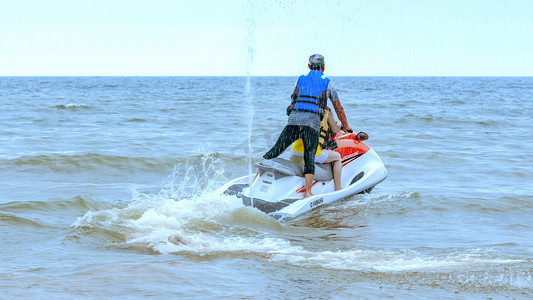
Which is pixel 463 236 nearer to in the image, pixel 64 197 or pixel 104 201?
pixel 104 201

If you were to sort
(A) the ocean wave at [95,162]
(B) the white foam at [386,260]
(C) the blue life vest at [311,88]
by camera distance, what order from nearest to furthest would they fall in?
(B) the white foam at [386,260], (C) the blue life vest at [311,88], (A) the ocean wave at [95,162]

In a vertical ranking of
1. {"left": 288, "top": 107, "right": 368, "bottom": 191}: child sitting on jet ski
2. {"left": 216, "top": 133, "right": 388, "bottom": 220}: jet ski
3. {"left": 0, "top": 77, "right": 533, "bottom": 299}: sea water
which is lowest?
{"left": 0, "top": 77, "right": 533, "bottom": 299}: sea water

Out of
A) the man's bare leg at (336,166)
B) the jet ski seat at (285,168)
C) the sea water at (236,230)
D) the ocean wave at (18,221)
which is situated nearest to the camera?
the sea water at (236,230)

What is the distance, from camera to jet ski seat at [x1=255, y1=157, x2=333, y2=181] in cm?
734

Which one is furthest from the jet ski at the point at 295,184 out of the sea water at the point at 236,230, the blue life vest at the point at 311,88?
the blue life vest at the point at 311,88

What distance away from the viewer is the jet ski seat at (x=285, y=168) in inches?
289

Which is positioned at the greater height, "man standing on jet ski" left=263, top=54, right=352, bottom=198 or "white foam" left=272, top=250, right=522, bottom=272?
"man standing on jet ski" left=263, top=54, right=352, bottom=198

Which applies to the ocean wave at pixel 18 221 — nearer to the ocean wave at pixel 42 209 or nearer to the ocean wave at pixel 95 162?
the ocean wave at pixel 42 209

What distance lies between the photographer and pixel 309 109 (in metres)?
7.23

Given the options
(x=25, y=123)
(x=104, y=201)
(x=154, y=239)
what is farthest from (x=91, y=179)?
(x=25, y=123)
